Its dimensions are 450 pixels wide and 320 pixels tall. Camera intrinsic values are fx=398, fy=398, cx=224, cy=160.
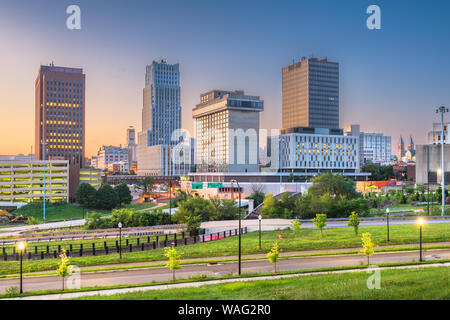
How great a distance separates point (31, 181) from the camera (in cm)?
10850

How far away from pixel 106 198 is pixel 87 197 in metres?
4.58

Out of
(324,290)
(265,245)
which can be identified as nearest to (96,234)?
(265,245)

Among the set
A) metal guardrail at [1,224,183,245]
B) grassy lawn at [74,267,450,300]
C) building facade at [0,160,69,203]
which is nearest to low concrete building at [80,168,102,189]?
building facade at [0,160,69,203]

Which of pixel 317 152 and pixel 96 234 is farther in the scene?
pixel 317 152

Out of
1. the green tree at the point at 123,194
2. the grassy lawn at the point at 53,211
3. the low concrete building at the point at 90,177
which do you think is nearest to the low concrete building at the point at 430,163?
the green tree at the point at 123,194

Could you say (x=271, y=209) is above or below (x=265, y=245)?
above

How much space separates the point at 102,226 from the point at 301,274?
4101 centimetres

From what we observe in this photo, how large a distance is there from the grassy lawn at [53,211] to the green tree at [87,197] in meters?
2.05

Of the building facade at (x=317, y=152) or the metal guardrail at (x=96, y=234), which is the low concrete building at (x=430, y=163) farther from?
the metal guardrail at (x=96, y=234)

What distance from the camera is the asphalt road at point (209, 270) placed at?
24.8 meters

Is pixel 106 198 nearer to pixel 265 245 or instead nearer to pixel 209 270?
pixel 265 245

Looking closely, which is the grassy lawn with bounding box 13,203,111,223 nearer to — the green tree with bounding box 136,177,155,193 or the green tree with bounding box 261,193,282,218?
the green tree with bounding box 261,193,282,218

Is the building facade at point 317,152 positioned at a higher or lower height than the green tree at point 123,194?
higher
